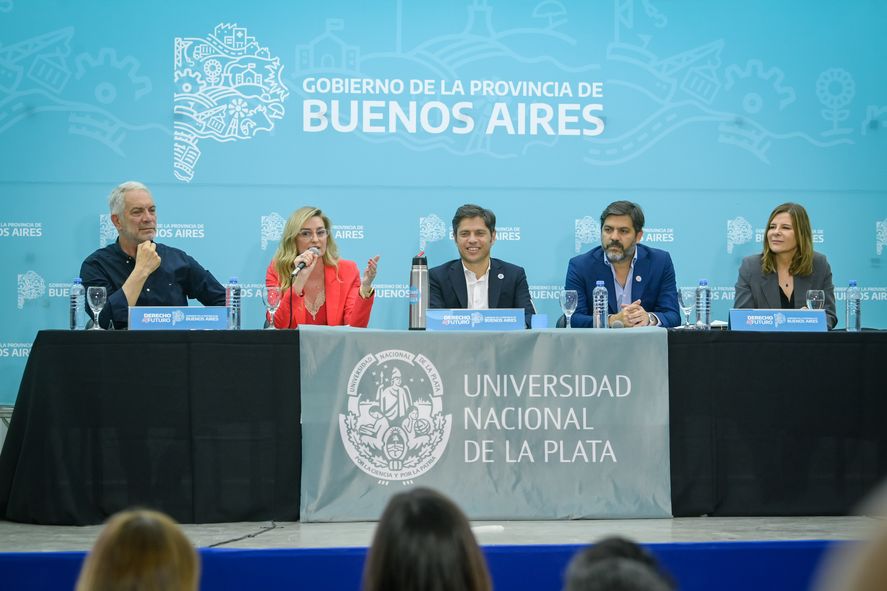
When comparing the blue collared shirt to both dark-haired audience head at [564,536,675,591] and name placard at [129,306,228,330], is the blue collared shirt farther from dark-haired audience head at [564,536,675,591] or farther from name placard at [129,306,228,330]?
dark-haired audience head at [564,536,675,591]

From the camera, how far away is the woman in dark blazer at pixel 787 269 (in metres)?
4.15

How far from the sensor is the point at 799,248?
13.7ft

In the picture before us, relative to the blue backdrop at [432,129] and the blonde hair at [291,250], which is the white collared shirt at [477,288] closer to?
the blonde hair at [291,250]

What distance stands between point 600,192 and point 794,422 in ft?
6.80

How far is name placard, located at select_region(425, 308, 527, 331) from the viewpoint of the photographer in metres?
3.29

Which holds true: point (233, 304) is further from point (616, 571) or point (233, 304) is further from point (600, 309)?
point (616, 571)

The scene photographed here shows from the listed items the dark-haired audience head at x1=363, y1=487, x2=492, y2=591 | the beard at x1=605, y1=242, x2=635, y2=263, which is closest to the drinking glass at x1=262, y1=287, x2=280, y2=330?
the beard at x1=605, y1=242, x2=635, y2=263

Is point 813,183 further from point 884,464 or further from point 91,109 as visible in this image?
point 91,109

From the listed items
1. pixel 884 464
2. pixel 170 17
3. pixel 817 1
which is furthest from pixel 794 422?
pixel 170 17

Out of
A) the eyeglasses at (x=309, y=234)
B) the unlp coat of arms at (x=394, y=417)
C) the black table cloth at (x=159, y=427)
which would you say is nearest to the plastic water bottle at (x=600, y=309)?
the unlp coat of arms at (x=394, y=417)

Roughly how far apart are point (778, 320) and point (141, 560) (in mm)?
2772

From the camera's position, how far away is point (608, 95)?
5.08 metres

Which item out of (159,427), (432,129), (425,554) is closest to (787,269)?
(432,129)

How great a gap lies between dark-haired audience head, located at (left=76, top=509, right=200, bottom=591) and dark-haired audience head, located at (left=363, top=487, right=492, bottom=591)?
22cm
